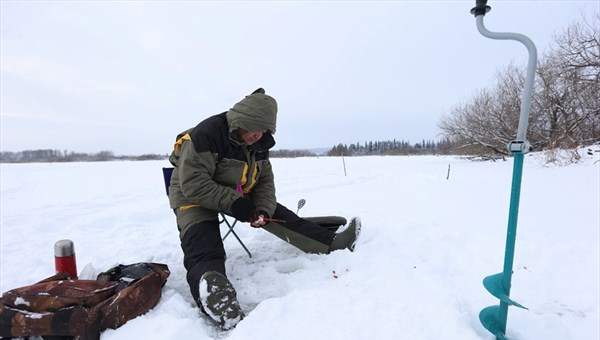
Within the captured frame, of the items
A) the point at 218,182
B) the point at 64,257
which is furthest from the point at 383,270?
the point at 64,257

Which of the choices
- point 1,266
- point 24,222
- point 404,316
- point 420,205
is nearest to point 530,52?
point 404,316

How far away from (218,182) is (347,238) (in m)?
1.27

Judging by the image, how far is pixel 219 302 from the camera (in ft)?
6.54

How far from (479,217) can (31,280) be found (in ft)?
15.9

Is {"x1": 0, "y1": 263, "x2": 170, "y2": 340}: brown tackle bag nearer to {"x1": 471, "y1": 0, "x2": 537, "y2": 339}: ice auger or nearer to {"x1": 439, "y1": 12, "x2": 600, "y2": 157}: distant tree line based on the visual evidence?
{"x1": 471, "y1": 0, "x2": 537, "y2": 339}: ice auger

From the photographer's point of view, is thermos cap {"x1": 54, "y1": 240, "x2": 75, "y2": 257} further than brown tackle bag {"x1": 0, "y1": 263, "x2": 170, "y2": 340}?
Yes

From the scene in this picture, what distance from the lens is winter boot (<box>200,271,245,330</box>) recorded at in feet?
6.45

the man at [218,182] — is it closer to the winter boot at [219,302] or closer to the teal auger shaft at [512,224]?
the winter boot at [219,302]

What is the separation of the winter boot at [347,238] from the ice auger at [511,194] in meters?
1.26

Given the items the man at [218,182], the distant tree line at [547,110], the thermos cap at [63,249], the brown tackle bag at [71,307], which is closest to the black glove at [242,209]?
the man at [218,182]

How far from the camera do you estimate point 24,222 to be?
536 cm


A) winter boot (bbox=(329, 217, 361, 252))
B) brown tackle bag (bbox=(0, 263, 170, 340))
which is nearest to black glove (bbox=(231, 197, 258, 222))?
brown tackle bag (bbox=(0, 263, 170, 340))

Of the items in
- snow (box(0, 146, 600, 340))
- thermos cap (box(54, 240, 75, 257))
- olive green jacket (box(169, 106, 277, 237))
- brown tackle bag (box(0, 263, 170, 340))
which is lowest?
snow (box(0, 146, 600, 340))

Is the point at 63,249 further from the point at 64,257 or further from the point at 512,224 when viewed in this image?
the point at 512,224
